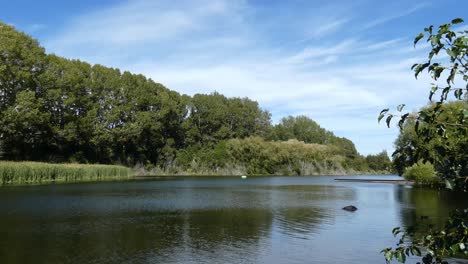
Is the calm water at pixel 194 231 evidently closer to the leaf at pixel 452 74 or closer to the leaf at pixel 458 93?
the leaf at pixel 458 93

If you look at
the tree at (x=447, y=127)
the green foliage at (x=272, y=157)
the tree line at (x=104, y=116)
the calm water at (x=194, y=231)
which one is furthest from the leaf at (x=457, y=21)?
the green foliage at (x=272, y=157)

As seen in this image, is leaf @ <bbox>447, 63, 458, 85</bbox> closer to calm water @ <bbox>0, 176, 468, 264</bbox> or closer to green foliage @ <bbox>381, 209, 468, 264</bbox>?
green foliage @ <bbox>381, 209, 468, 264</bbox>

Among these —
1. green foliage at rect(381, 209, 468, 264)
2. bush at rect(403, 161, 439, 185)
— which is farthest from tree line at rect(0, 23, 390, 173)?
green foliage at rect(381, 209, 468, 264)

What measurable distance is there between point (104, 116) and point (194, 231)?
5613 cm

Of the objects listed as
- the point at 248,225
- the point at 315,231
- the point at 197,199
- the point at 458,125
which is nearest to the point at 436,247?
the point at 458,125

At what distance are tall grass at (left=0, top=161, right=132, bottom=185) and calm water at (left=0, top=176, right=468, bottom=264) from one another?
50.8 ft

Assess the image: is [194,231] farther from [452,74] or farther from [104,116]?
[104,116]

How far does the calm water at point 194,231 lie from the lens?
13.1 meters

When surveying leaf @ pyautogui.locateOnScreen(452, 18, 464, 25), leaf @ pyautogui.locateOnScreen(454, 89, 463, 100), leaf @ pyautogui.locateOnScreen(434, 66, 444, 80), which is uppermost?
leaf @ pyautogui.locateOnScreen(452, 18, 464, 25)

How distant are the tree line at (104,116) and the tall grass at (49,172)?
23.5ft

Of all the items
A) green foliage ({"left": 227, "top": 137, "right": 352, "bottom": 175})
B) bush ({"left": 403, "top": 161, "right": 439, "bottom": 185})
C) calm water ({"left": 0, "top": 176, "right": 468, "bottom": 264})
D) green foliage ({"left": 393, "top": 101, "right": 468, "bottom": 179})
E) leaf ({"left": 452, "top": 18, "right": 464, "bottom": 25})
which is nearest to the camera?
leaf ({"left": 452, "top": 18, "right": 464, "bottom": 25})

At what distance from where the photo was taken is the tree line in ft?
173

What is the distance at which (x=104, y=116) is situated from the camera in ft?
229

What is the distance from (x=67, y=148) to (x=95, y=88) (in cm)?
1030
